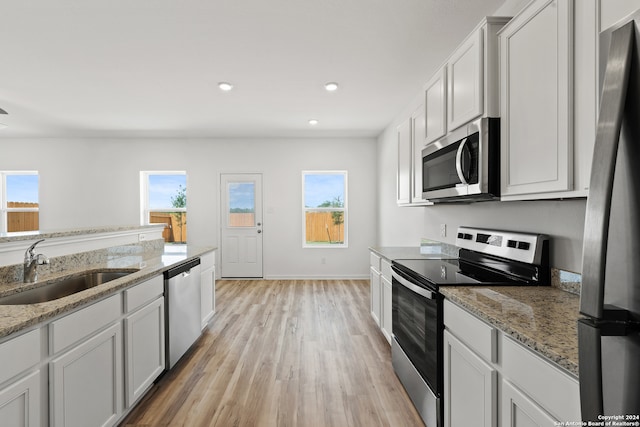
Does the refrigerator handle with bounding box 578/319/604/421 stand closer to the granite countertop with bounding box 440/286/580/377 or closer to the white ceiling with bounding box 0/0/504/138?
the granite countertop with bounding box 440/286/580/377

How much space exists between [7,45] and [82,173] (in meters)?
3.74

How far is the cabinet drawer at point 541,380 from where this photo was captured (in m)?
0.83

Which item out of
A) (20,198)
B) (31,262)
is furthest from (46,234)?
(20,198)

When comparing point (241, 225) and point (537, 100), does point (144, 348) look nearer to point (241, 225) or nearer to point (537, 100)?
point (537, 100)

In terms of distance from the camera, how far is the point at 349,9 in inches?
85.4

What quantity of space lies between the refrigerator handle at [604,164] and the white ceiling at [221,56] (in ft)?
6.37

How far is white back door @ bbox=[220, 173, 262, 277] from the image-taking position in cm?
584

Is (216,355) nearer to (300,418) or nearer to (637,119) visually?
(300,418)

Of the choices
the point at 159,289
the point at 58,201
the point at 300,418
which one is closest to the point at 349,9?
the point at 159,289

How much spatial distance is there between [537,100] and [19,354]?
2.25m

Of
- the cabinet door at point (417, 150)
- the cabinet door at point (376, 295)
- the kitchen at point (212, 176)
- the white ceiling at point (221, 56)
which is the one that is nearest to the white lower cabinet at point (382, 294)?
the cabinet door at point (376, 295)

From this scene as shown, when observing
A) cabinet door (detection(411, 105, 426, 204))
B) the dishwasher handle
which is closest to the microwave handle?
cabinet door (detection(411, 105, 426, 204))

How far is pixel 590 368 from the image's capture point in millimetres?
577

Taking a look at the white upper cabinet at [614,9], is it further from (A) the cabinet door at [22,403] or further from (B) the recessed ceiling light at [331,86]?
(B) the recessed ceiling light at [331,86]
